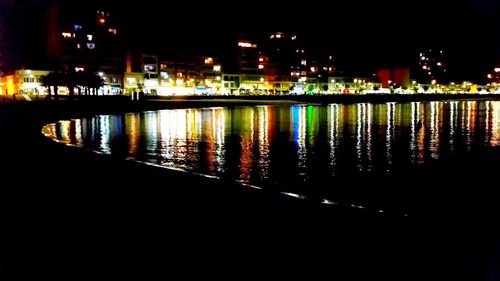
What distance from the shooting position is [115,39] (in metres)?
118

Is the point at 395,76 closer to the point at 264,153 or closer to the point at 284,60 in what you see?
the point at 284,60

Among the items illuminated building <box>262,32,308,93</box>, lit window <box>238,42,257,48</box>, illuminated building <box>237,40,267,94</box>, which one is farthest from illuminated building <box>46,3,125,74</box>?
illuminated building <box>262,32,308,93</box>

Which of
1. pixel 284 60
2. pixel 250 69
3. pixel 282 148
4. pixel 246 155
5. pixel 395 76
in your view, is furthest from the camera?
pixel 395 76

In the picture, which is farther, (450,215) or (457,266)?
(450,215)

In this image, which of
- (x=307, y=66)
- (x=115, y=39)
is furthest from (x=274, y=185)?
(x=307, y=66)

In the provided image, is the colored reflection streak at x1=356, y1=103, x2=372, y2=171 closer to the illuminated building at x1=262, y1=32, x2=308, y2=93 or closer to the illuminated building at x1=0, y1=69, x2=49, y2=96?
the illuminated building at x1=0, y1=69, x2=49, y2=96

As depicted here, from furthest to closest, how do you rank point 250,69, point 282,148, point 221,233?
point 250,69 → point 282,148 → point 221,233

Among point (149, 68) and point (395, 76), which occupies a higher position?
point (149, 68)

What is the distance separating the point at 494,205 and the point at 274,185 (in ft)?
15.1

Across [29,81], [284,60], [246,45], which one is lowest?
[29,81]

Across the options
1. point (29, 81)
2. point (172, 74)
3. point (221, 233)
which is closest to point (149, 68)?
point (172, 74)

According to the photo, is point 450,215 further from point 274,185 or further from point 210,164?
point 210,164

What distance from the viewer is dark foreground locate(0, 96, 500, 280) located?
5598 mm

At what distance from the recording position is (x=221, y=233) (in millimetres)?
6965
